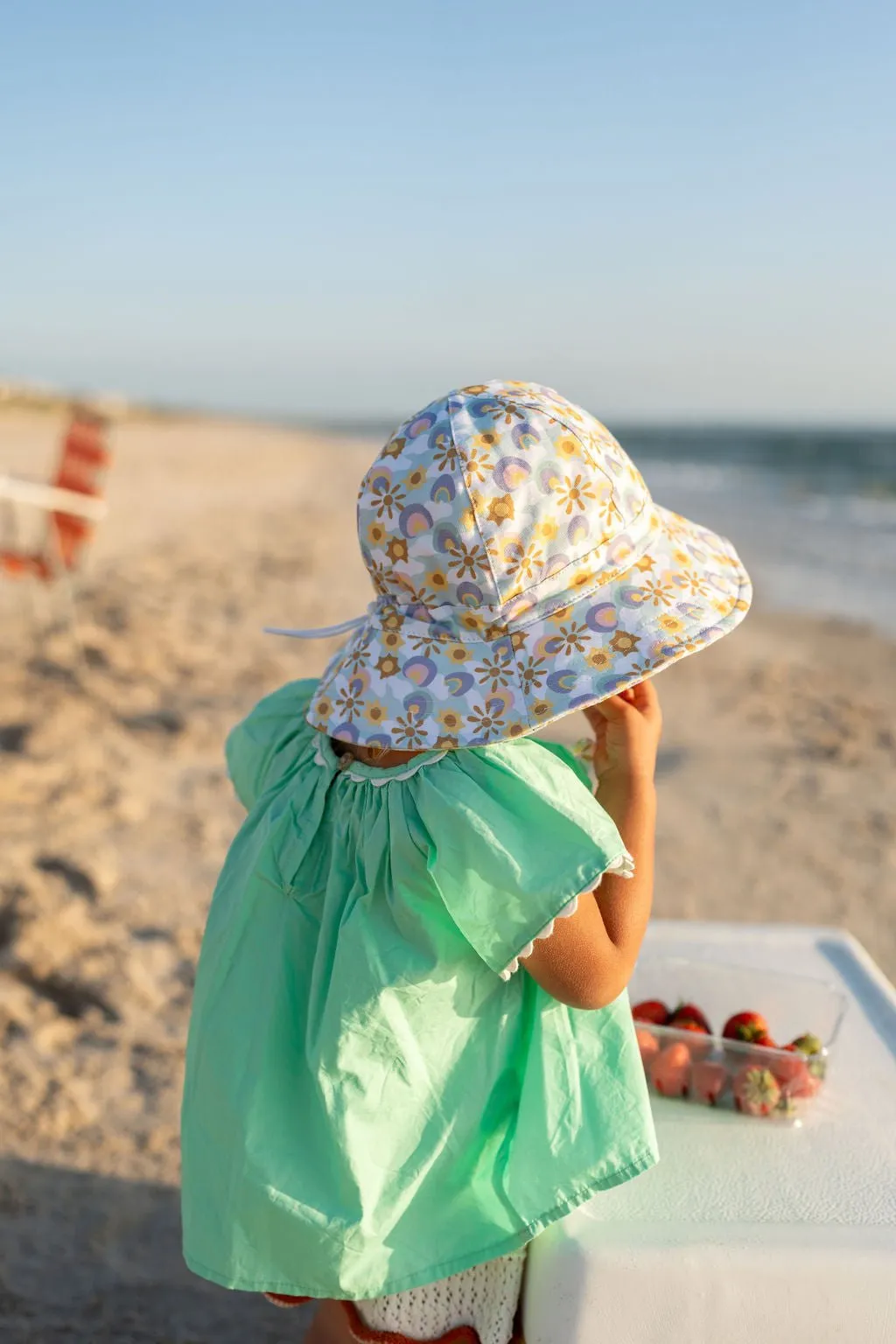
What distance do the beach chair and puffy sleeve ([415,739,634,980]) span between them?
4.83 m

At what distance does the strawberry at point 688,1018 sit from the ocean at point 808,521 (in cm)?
647

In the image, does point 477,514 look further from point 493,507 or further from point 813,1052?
point 813,1052

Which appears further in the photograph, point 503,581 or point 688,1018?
point 688,1018

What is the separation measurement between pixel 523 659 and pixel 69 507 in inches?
207

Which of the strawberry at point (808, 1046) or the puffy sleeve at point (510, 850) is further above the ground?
the puffy sleeve at point (510, 850)

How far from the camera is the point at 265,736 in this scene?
1654 millimetres

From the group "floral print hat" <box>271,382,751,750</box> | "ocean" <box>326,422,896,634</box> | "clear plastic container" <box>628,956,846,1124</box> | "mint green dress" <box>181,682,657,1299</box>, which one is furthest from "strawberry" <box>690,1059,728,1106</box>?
"ocean" <box>326,422,896,634</box>

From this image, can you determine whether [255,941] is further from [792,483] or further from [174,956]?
[792,483]

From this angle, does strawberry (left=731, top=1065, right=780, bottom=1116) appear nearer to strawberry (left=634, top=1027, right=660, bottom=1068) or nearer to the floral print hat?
strawberry (left=634, top=1027, right=660, bottom=1068)

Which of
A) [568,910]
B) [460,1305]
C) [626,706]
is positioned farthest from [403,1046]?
[626,706]

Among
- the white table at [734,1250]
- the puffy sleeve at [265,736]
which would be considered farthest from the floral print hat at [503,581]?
the white table at [734,1250]

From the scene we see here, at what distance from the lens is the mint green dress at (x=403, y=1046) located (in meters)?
1.23

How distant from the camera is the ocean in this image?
9.07 metres

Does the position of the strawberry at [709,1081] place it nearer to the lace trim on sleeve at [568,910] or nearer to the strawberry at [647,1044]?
the strawberry at [647,1044]
